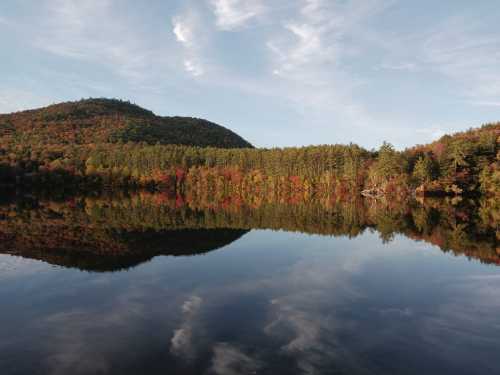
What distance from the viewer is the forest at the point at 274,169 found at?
102125mm

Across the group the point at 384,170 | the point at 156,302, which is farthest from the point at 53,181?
the point at 156,302

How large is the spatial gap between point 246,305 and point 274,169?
122116 mm

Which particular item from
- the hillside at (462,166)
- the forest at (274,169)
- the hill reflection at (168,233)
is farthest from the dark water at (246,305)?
the forest at (274,169)

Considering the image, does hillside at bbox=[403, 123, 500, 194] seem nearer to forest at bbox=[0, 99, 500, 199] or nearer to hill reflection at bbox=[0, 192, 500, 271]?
forest at bbox=[0, 99, 500, 199]

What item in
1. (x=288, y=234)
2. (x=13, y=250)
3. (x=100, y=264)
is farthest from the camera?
(x=288, y=234)

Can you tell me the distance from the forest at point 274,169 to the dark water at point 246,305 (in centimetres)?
7670

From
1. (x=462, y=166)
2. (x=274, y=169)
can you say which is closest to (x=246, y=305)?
(x=462, y=166)

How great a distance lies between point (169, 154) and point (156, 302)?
137441 millimetres

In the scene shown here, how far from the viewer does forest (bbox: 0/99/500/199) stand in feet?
335

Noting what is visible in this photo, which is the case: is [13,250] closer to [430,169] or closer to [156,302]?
[156,302]

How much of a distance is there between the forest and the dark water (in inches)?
3020

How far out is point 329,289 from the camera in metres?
19.0

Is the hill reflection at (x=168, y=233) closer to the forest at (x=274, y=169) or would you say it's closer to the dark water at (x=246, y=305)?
the dark water at (x=246, y=305)

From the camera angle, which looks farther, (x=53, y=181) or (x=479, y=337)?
(x=53, y=181)
